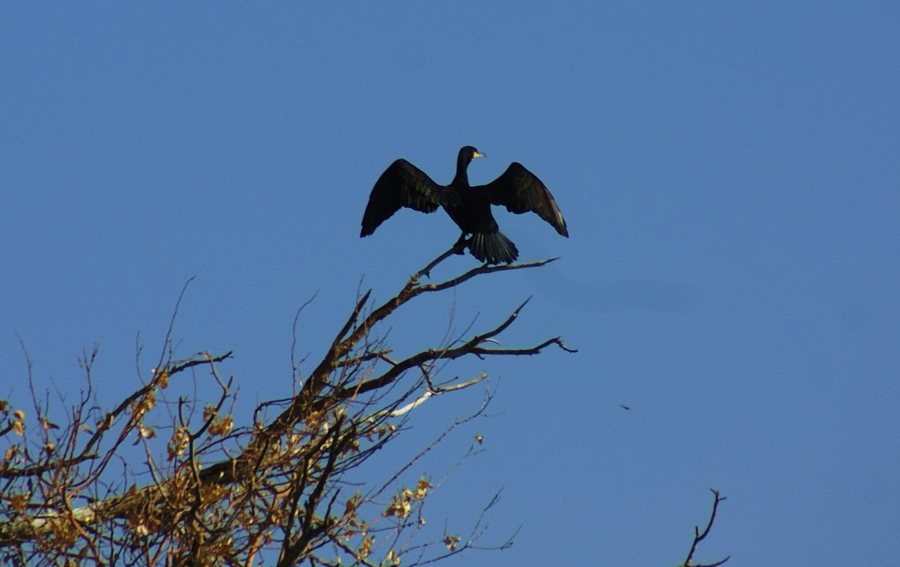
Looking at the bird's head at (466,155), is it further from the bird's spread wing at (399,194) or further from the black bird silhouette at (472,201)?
the bird's spread wing at (399,194)

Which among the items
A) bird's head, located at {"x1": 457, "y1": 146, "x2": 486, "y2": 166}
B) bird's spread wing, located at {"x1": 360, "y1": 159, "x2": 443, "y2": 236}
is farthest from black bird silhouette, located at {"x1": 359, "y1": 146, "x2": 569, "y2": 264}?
bird's head, located at {"x1": 457, "y1": 146, "x2": 486, "y2": 166}

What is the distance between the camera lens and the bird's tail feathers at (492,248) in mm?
6305

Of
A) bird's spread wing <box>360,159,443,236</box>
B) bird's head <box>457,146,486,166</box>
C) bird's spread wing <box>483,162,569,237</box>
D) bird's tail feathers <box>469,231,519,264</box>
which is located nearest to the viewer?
bird's tail feathers <box>469,231,519,264</box>

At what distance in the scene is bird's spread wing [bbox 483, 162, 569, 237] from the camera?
268 inches

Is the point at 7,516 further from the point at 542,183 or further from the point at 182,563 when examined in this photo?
the point at 542,183

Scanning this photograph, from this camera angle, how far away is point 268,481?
4.32 metres

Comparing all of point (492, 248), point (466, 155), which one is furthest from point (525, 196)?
point (466, 155)

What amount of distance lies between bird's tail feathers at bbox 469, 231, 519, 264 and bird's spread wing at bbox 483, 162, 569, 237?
39cm

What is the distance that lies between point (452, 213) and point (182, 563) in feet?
10.7

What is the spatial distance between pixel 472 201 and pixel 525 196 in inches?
12.7

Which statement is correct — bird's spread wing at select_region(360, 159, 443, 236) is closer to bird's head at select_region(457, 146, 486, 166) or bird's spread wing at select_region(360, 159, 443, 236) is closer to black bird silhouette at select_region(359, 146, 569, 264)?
black bird silhouette at select_region(359, 146, 569, 264)

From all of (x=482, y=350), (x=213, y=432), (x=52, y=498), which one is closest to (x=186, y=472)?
(x=213, y=432)

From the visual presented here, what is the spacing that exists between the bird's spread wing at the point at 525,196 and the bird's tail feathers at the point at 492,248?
0.39 meters

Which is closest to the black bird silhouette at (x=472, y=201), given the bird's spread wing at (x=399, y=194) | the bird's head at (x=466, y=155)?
the bird's spread wing at (x=399, y=194)
